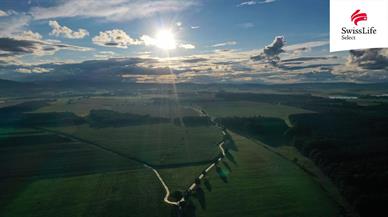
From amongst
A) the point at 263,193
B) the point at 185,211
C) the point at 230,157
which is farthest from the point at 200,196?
the point at 230,157

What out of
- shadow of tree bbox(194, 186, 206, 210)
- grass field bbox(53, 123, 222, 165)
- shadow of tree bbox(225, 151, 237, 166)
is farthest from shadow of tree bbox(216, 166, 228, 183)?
grass field bbox(53, 123, 222, 165)

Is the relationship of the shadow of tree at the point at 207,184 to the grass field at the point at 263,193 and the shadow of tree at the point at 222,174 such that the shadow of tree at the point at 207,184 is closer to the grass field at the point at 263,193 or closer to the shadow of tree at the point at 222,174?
the grass field at the point at 263,193

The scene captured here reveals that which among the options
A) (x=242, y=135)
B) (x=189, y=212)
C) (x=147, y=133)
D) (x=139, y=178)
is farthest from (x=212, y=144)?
(x=189, y=212)

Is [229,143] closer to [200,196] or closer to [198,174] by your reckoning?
[198,174]

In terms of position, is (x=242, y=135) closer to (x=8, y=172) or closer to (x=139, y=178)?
(x=139, y=178)

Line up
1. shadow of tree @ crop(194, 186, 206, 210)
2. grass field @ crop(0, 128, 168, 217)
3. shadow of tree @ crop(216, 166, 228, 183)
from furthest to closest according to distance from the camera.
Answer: shadow of tree @ crop(216, 166, 228, 183)
shadow of tree @ crop(194, 186, 206, 210)
grass field @ crop(0, 128, 168, 217)

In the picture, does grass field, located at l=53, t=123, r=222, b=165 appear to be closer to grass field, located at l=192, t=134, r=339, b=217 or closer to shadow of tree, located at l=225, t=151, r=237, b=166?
shadow of tree, located at l=225, t=151, r=237, b=166

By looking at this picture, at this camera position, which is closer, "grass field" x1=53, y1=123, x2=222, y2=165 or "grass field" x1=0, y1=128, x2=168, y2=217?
"grass field" x1=0, y1=128, x2=168, y2=217
